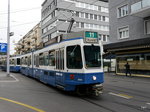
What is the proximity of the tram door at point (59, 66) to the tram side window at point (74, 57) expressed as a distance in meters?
→ 0.59

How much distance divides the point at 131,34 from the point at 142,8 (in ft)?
14.7

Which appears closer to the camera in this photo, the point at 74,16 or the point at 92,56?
the point at 92,56

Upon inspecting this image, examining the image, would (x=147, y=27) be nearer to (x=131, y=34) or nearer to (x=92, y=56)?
(x=131, y=34)

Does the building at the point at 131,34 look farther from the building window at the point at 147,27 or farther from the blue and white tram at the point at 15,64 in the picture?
the blue and white tram at the point at 15,64

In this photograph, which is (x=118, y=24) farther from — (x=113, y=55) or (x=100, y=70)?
(x=100, y=70)

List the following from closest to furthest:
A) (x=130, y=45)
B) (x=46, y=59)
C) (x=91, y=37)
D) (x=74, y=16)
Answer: (x=91, y=37) < (x=46, y=59) < (x=130, y=45) < (x=74, y=16)

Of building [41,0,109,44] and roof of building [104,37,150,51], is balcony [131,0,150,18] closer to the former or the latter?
roof of building [104,37,150,51]

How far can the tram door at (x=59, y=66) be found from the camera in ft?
30.9

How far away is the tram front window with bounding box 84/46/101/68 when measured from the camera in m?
8.54

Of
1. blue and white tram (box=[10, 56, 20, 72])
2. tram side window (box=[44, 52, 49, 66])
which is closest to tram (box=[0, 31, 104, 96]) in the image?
tram side window (box=[44, 52, 49, 66])

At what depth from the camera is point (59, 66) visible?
9.78 metres

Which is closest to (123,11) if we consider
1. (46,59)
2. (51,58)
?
(46,59)

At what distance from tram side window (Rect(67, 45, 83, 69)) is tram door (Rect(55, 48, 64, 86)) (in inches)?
23.4

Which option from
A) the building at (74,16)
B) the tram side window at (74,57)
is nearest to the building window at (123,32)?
the tram side window at (74,57)
